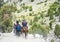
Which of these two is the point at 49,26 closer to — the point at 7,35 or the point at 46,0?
the point at 46,0

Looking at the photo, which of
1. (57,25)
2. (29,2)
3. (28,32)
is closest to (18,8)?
(29,2)

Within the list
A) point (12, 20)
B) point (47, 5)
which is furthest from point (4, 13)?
point (47, 5)

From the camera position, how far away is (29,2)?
262cm

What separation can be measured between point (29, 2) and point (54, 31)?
54 centimetres

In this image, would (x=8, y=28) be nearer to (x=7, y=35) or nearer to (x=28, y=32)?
(x=7, y=35)

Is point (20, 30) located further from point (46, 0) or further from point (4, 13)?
point (46, 0)

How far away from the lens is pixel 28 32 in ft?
8.37

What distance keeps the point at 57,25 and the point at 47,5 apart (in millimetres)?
319

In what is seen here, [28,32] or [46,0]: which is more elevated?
[46,0]

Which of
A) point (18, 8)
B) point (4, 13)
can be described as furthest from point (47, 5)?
point (4, 13)

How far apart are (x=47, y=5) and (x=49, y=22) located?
248mm

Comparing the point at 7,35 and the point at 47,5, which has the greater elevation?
the point at 47,5

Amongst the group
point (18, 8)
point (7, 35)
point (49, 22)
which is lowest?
point (7, 35)

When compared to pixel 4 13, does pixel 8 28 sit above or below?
below
